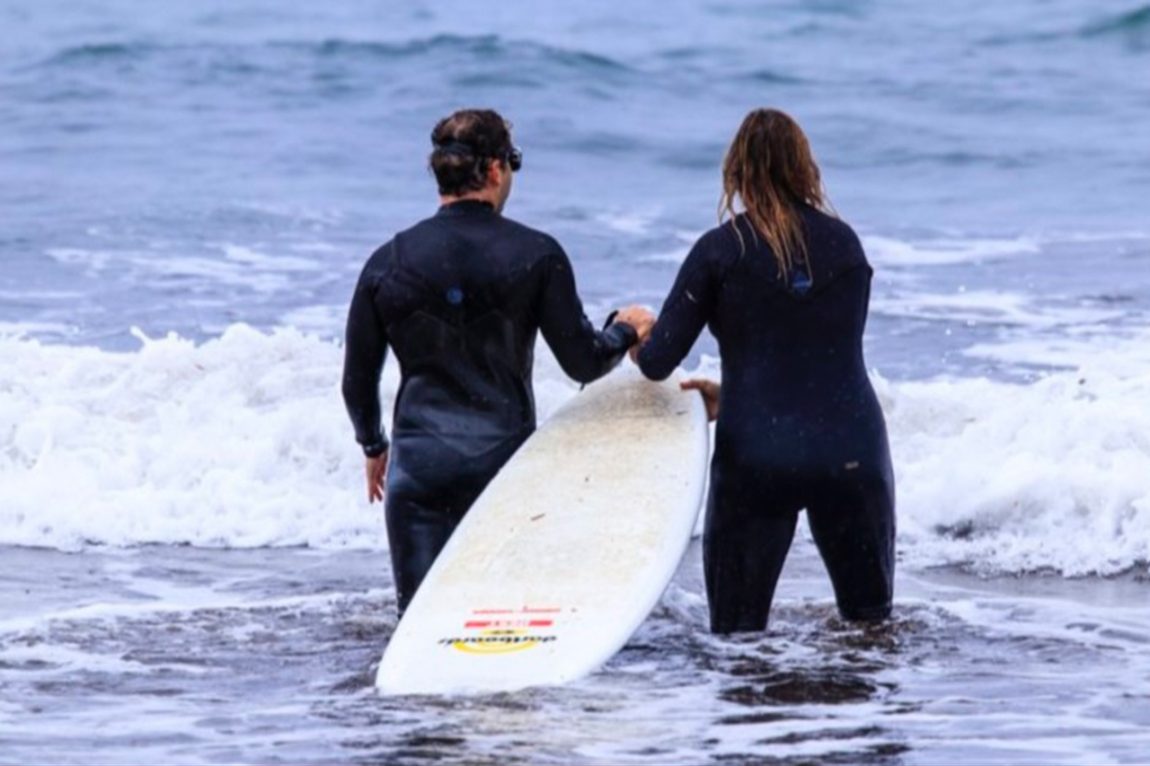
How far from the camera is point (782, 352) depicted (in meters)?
5.80

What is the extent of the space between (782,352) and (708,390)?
0.68 meters

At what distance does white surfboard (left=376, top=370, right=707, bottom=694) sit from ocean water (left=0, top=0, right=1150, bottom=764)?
129 millimetres

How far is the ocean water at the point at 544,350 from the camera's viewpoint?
568 centimetres

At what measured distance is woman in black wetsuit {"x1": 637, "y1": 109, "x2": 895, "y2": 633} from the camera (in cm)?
576

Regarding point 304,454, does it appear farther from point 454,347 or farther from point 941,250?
point 941,250

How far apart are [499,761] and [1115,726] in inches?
59.3

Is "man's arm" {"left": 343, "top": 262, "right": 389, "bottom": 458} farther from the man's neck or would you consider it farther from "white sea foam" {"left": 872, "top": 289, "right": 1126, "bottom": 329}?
"white sea foam" {"left": 872, "top": 289, "right": 1126, "bottom": 329}

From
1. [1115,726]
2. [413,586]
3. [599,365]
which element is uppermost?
[599,365]

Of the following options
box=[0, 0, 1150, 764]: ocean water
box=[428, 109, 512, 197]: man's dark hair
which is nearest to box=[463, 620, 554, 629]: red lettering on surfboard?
box=[0, 0, 1150, 764]: ocean water

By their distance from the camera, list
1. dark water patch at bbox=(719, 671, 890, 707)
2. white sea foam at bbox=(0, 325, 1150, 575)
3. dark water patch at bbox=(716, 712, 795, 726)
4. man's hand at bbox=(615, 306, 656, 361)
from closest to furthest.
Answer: dark water patch at bbox=(716, 712, 795, 726) → dark water patch at bbox=(719, 671, 890, 707) → man's hand at bbox=(615, 306, 656, 361) → white sea foam at bbox=(0, 325, 1150, 575)

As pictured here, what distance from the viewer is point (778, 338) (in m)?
5.79

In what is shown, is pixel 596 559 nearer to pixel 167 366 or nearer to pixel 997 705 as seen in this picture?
pixel 997 705

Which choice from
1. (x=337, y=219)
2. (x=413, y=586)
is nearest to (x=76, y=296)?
(x=337, y=219)

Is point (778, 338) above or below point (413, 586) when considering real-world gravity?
above
